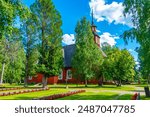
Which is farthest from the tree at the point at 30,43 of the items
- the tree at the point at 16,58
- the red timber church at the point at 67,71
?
the red timber church at the point at 67,71

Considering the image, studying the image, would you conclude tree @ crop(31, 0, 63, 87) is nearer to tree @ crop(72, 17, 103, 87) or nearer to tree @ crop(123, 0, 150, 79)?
tree @ crop(72, 17, 103, 87)

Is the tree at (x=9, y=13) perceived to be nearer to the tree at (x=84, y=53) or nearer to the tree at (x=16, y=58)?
the tree at (x=16, y=58)

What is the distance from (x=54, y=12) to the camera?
164 feet

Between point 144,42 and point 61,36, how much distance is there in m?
25.9

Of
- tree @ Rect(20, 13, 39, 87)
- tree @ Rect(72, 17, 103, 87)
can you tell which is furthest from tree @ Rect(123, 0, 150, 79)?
tree @ Rect(72, 17, 103, 87)

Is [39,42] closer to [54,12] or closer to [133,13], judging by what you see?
[54,12]

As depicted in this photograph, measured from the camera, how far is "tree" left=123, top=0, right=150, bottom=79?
2611 centimetres

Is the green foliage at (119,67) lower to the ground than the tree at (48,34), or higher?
lower

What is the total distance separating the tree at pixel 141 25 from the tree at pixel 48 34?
22.4 meters

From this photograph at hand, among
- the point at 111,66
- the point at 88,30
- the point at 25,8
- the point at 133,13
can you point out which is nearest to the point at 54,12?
the point at 88,30

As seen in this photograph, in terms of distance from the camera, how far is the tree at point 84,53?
54281 millimetres

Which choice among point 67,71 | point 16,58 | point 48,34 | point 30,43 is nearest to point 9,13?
point 16,58

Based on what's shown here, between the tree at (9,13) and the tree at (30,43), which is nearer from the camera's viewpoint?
the tree at (9,13)

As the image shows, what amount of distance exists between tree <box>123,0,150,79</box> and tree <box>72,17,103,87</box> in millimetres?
26009
